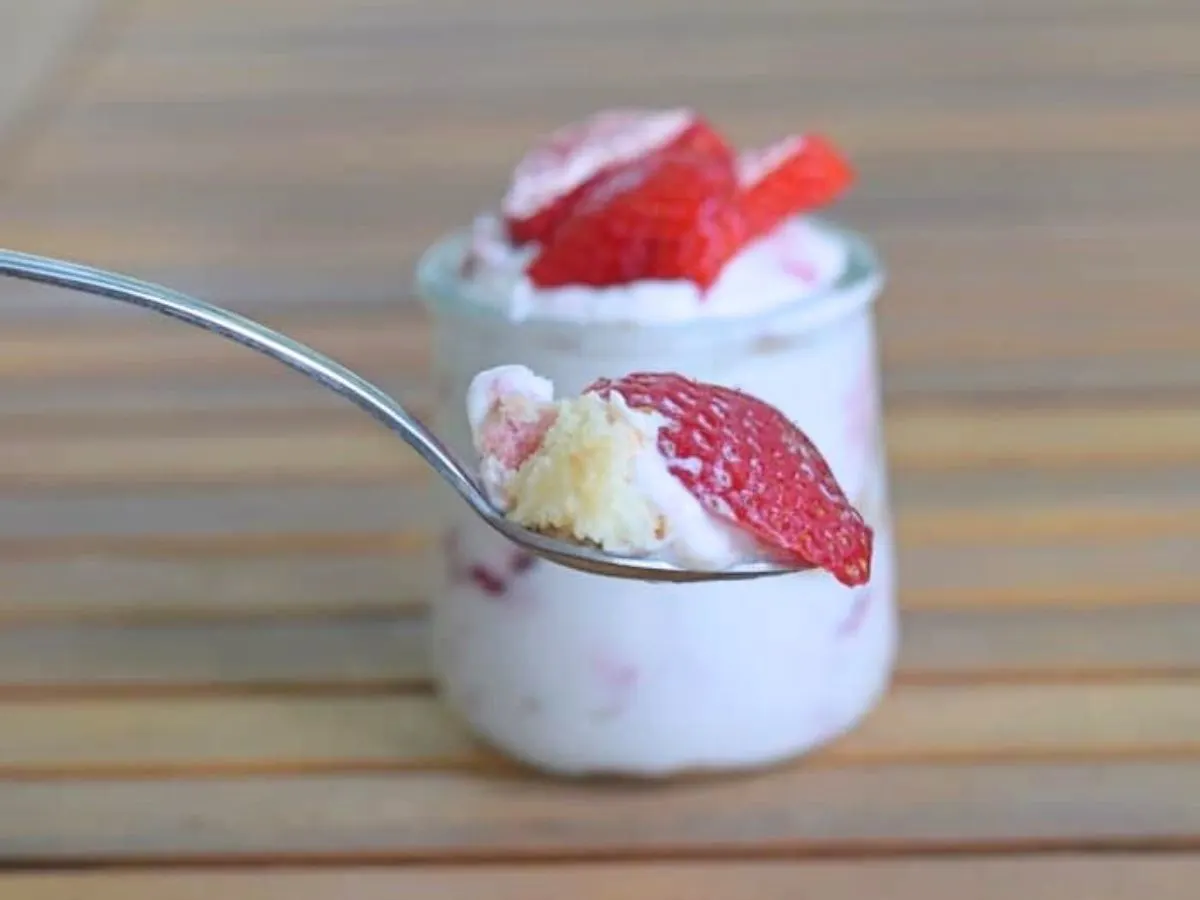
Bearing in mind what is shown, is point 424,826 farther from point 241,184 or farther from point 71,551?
point 241,184

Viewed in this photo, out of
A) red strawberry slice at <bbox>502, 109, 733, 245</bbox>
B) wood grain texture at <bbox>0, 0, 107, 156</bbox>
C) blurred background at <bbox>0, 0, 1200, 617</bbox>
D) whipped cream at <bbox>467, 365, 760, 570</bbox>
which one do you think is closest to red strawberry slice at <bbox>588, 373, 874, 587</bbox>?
whipped cream at <bbox>467, 365, 760, 570</bbox>

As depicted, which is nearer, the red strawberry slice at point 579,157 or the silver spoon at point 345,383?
the silver spoon at point 345,383

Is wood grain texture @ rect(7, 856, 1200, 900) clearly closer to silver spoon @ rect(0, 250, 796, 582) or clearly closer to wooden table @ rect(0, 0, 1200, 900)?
wooden table @ rect(0, 0, 1200, 900)

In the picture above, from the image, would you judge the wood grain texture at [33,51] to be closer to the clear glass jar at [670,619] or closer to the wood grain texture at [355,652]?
the wood grain texture at [355,652]

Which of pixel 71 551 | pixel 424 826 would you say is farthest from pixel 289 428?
pixel 424 826

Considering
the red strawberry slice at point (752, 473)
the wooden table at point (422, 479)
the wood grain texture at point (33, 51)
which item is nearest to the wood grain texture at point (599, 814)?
the wooden table at point (422, 479)
